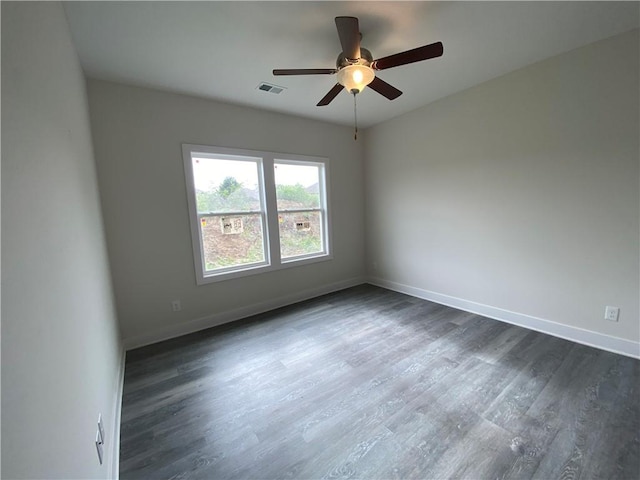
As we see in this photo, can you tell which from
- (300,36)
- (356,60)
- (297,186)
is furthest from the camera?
(297,186)

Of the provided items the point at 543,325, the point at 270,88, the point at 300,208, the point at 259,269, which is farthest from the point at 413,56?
the point at 543,325

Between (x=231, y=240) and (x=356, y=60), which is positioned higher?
(x=356, y=60)

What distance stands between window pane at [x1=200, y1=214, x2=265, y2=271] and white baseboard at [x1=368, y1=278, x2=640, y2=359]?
8.04ft

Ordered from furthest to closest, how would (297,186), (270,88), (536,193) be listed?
(297,186) < (270,88) < (536,193)

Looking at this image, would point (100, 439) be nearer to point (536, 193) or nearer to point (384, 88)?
point (384, 88)

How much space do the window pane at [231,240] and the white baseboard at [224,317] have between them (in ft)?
1.97

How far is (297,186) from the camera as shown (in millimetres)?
3809

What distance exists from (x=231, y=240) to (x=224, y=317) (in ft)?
3.18

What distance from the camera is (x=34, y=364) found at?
68 cm

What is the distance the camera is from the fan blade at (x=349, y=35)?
1.60 meters

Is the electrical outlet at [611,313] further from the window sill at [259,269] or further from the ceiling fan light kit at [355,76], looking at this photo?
the window sill at [259,269]

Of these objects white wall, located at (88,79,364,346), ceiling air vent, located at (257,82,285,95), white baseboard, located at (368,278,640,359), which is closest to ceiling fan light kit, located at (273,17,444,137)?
ceiling air vent, located at (257,82,285,95)

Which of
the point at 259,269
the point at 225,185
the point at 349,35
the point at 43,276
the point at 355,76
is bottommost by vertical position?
the point at 259,269

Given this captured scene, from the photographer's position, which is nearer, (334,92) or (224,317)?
(334,92)
